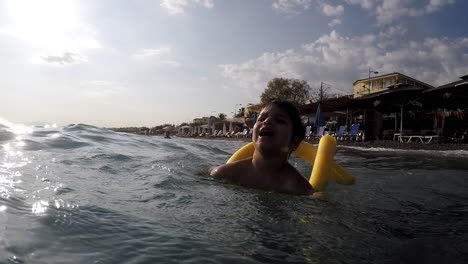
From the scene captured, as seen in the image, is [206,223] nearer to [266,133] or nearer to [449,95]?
[266,133]

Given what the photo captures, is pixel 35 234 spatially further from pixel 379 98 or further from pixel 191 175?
pixel 379 98

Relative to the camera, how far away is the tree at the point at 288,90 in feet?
135

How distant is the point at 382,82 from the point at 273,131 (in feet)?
159

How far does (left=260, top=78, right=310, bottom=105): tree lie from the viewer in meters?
41.0

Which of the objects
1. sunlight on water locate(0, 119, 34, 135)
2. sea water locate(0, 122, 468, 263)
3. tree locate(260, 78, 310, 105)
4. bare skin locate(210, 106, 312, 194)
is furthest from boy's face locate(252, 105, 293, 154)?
tree locate(260, 78, 310, 105)

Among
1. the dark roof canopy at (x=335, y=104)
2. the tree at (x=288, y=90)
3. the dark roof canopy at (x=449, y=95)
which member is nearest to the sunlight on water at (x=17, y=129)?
the dark roof canopy at (x=335, y=104)

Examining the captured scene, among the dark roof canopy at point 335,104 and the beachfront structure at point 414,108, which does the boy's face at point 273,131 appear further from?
the dark roof canopy at point 335,104

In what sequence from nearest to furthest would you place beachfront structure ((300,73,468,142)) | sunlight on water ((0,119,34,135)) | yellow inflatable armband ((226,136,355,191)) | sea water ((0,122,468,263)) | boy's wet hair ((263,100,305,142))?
1. sea water ((0,122,468,263))
2. boy's wet hair ((263,100,305,142))
3. yellow inflatable armband ((226,136,355,191))
4. sunlight on water ((0,119,34,135))
5. beachfront structure ((300,73,468,142))

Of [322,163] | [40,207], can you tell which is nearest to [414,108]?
[322,163]

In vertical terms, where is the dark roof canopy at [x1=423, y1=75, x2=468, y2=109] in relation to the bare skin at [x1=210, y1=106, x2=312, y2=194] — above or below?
above

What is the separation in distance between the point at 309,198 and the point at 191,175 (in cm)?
134

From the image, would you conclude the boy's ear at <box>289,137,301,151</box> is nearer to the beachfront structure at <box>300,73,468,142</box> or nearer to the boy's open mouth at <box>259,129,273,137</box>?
the boy's open mouth at <box>259,129,273,137</box>

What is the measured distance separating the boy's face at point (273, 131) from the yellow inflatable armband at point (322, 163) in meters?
0.40

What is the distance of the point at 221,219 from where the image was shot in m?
1.60
